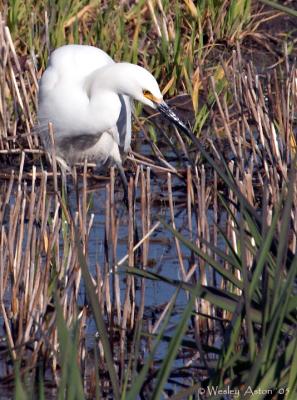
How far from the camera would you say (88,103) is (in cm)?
547

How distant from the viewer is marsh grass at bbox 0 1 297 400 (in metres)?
2.65

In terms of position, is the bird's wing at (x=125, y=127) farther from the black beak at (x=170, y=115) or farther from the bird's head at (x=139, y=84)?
the black beak at (x=170, y=115)

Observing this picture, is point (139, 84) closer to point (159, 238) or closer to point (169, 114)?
point (169, 114)

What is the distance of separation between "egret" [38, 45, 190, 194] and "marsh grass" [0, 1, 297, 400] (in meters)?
0.14

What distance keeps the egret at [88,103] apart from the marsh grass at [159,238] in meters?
0.14

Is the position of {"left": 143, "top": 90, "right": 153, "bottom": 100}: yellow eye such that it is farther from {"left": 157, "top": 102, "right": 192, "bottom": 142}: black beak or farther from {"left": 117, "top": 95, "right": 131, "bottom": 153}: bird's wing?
{"left": 117, "top": 95, "right": 131, "bottom": 153}: bird's wing

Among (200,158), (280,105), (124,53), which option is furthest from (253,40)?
(280,105)

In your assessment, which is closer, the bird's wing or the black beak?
the black beak

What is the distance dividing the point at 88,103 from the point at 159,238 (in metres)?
0.79

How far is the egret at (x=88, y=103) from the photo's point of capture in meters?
5.23

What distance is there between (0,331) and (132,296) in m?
0.48

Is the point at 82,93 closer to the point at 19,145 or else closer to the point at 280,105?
the point at 19,145

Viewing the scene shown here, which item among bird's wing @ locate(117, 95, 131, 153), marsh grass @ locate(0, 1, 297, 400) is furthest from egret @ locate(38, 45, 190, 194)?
marsh grass @ locate(0, 1, 297, 400)

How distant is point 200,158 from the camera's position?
5.66 m
